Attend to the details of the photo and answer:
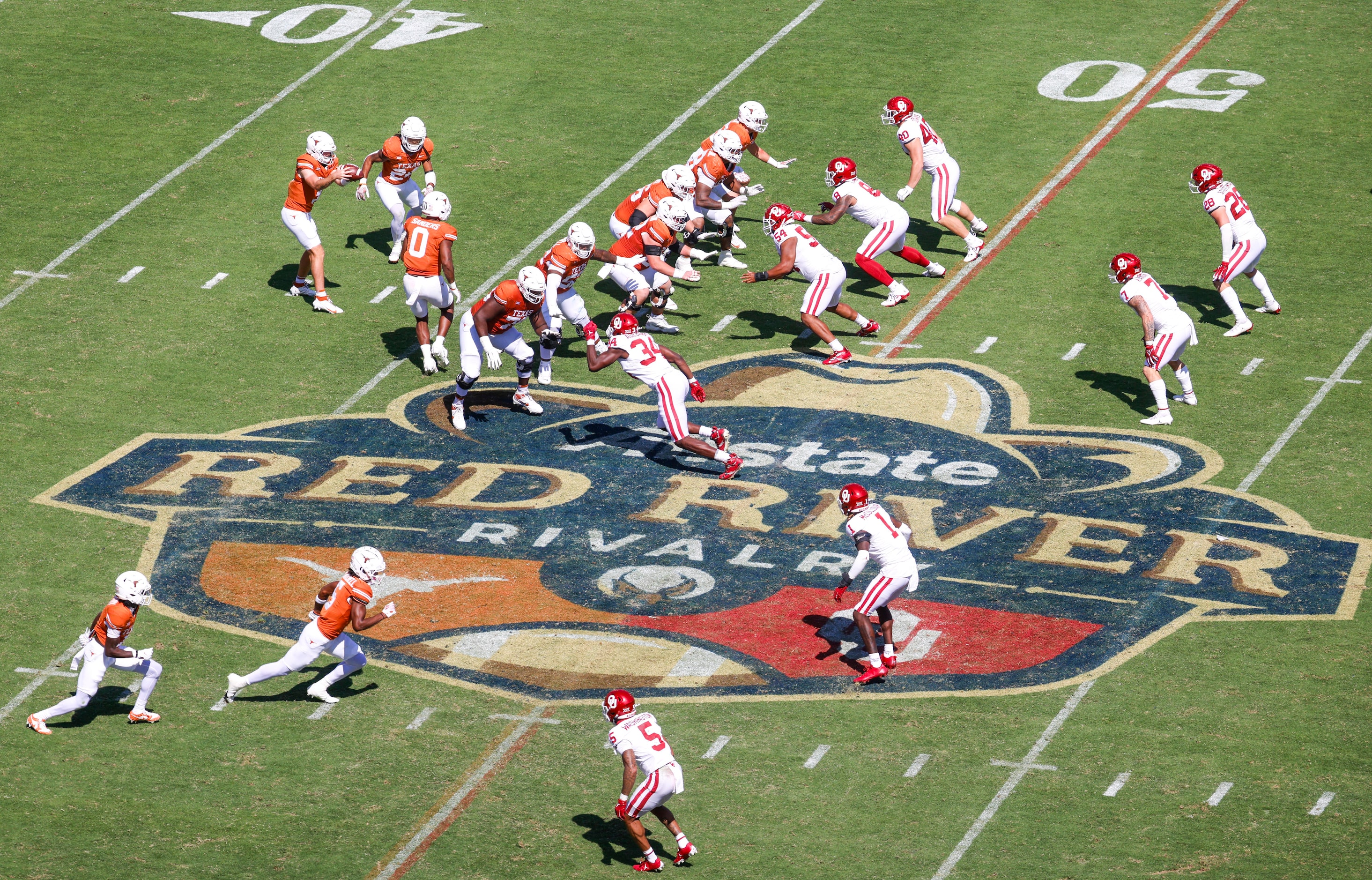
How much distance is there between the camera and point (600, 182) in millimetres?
30547

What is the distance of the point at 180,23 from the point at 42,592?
60.8 feet

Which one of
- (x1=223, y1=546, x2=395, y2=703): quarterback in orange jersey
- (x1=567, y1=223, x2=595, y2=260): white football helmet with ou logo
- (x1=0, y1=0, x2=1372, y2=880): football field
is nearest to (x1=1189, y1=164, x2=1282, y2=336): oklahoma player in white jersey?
(x1=0, y1=0, x2=1372, y2=880): football field

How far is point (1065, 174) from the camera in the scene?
1216 inches

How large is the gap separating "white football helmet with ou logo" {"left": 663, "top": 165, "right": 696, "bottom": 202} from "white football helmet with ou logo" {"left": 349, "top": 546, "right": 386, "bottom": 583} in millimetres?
10093

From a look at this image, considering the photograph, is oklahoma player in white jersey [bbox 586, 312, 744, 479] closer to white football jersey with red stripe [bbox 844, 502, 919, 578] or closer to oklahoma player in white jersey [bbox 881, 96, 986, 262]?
white football jersey with red stripe [bbox 844, 502, 919, 578]

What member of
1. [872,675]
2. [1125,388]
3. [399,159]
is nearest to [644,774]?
[872,675]

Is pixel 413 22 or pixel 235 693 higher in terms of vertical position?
A: pixel 413 22

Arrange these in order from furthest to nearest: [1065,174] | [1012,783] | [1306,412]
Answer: [1065,174]
[1306,412]
[1012,783]

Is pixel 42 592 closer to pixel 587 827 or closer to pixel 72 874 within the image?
pixel 72 874

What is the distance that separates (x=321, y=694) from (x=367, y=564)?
1.59m

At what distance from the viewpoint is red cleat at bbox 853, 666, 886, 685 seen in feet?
62.1

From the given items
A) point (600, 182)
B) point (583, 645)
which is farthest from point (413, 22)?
point (583, 645)

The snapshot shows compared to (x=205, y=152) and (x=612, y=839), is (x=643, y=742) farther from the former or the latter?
(x=205, y=152)

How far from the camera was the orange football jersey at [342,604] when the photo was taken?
18.0m
